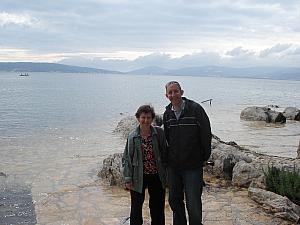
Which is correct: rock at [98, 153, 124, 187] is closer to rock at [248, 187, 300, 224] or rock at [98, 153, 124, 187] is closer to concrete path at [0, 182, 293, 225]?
concrete path at [0, 182, 293, 225]

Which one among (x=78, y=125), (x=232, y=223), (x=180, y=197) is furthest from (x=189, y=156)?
(x=78, y=125)

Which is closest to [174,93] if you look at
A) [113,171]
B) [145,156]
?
[145,156]

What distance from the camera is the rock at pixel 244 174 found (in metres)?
8.98

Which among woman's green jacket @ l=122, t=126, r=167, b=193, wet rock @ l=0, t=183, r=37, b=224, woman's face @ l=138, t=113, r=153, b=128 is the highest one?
woman's face @ l=138, t=113, r=153, b=128

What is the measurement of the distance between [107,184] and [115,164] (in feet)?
1.77

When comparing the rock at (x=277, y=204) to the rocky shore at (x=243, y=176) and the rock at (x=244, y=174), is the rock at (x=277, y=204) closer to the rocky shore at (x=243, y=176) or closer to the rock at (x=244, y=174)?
the rocky shore at (x=243, y=176)

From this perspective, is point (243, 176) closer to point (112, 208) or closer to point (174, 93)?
point (112, 208)

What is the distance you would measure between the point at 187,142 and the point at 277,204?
300 centimetres

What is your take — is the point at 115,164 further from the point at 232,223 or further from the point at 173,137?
the point at 173,137

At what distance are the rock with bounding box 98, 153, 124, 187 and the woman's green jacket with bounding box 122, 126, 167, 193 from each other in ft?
14.5

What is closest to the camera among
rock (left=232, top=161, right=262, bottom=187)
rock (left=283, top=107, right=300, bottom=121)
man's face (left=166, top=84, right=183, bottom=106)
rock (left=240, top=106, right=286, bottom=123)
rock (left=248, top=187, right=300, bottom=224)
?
man's face (left=166, top=84, right=183, bottom=106)

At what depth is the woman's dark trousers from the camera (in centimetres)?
530

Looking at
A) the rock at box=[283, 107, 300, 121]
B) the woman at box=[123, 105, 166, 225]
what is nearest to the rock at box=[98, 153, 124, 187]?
the woman at box=[123, 105, 166, 225]

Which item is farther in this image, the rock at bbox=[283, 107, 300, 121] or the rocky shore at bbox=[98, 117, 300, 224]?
the rock at bbox=[283, 107, 300, 121]
